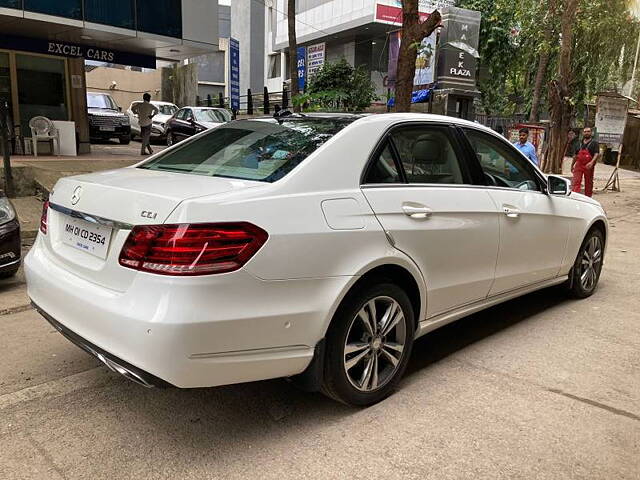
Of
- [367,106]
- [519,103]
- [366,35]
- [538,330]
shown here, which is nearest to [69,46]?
[367,106]

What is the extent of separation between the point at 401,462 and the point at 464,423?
0.55m

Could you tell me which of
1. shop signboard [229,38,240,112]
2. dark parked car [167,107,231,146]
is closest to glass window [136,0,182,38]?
dark parked car [167,107,231,146]

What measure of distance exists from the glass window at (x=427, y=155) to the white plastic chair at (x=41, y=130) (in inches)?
427

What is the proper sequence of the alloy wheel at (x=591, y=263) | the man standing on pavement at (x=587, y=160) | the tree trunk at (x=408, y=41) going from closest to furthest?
the alloy wheel at (x=591, y=263)
the tree trunk at (x=408, y=41)
the man standing on pavement at (x=587, y=160)

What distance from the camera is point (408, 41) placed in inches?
331

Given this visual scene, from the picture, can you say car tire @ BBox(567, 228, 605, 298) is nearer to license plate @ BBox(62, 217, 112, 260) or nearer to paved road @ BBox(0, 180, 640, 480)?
paved road @ BBox(0, 180, 640, 480)

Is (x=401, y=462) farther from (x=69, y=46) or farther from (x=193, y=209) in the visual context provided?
(x=69, y=46)

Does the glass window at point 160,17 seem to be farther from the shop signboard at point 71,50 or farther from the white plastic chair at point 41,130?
the white plastic chair at point 41,130

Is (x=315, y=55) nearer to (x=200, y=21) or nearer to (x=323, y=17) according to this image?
(x=323, y=17)

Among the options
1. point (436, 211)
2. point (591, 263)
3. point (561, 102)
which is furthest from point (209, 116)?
point (436, 211)

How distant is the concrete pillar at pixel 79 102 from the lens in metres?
13.8

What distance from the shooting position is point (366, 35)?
98.5 feet

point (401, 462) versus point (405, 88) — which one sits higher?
point (405, 88)

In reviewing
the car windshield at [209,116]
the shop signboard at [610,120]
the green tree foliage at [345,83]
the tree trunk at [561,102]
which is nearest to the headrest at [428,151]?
the tree trunk at [561,102]
